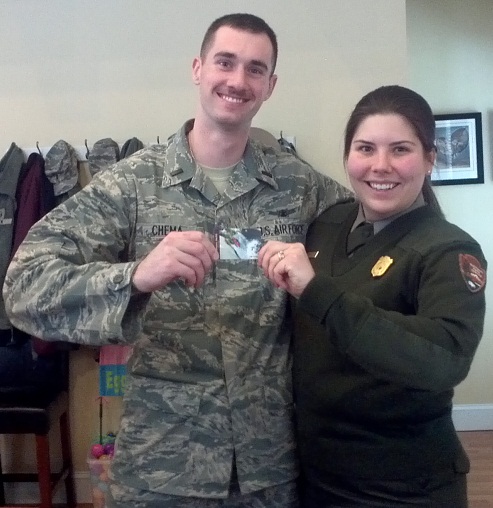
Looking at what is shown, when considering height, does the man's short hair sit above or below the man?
above

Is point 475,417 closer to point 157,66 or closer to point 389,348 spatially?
point 157,66

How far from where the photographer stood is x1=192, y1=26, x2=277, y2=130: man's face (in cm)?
139

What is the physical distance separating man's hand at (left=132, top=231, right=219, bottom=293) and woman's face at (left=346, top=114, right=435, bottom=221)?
1.14 ft

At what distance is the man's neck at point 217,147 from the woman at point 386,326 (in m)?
0.25

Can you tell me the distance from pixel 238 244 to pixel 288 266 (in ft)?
0.80

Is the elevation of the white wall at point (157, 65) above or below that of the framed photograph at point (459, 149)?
above

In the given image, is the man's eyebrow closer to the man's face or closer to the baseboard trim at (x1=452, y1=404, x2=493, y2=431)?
the man's face

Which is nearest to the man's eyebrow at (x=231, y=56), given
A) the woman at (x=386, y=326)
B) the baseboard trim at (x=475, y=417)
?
the woman at (x=386, y=326)

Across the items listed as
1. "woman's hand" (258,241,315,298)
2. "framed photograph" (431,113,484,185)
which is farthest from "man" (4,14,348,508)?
"framed photograph" (431,113,484,185)

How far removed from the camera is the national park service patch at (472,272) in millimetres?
1079

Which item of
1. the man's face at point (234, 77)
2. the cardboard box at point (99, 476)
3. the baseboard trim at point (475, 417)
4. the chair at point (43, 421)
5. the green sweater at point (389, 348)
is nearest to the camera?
the green sweater at point (389, 348)

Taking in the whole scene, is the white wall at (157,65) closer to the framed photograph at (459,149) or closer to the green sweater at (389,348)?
the framed photograph at (459,149)

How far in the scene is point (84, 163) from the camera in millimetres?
3008

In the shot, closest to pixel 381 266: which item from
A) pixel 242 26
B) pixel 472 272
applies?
pixel 472 272
